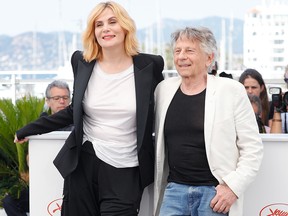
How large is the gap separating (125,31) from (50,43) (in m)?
188

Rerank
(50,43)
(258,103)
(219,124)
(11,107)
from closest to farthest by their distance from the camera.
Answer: (219,124) < (258,103) < (11,107) < (50,43)

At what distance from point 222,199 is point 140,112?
676mm

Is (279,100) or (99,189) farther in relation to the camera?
(279,100)

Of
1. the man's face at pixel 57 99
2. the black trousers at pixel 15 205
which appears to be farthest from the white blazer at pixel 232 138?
the man's face at pixel 57 99

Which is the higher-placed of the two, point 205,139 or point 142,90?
point 142,90

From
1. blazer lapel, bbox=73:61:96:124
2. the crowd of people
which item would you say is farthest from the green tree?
blazer lapel, bbox=73:61:96:124

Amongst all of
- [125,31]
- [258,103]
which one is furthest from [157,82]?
[258,103]

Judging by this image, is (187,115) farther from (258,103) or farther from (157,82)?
(258,103)

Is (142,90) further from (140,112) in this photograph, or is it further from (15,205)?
(15,205)

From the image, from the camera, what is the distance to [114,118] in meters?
3.93

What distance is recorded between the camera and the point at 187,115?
372 centimetres

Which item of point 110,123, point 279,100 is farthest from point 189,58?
point 279,100

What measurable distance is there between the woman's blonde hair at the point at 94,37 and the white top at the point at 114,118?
0.16 m

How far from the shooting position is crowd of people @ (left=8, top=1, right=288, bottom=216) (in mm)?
3686
